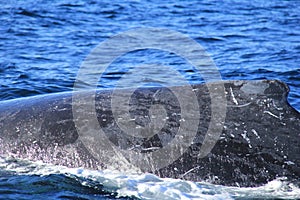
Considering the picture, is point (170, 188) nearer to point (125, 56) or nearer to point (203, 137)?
point (203, 137)

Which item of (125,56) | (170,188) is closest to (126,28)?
(125,56)

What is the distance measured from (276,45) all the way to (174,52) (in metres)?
2.26

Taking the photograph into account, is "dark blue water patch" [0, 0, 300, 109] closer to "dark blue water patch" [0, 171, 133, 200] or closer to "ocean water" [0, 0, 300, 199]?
"ocean water" [0, 0, 300, 199]

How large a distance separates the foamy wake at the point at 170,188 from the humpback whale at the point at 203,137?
2.2 inches

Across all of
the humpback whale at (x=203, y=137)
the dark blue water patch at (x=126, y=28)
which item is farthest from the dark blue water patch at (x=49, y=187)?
the dark blue water patch at (x=126, y=28)

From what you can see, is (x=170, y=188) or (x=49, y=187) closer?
(x=170, y=188)

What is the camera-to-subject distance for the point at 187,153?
18.2ft

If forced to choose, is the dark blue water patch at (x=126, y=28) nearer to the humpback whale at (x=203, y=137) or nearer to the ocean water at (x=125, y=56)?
the ocean water at (x=125, y=56)

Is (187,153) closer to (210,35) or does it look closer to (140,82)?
(140,82)

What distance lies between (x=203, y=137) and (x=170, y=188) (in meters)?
0.51

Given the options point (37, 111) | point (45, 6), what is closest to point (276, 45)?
point (45, 6)

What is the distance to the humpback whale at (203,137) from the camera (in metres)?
5.36

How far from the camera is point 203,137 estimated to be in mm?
5531

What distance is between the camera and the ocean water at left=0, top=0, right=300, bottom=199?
18.2ft
